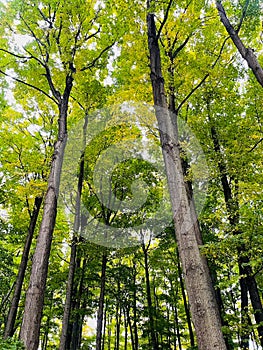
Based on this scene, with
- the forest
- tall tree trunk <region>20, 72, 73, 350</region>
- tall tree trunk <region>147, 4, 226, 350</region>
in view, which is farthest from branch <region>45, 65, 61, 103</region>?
tall tree trunk <region>147, 4, 226, 350</region>

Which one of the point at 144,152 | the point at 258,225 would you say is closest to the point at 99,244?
the point at 144,152

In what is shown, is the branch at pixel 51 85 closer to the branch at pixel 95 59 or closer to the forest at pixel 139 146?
the forest at pixel 139 146

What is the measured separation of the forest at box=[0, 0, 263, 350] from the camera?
5.34 meters

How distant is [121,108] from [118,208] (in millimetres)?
4695

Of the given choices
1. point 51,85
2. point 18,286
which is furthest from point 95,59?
point 18,286

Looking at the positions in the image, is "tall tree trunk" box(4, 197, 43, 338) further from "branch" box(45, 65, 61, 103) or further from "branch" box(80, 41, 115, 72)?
"branch" box(80, 41, 115, 72)

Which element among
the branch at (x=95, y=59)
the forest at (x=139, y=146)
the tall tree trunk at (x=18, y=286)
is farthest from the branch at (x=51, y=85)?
the tall tree trunk at (x=18, y=286)

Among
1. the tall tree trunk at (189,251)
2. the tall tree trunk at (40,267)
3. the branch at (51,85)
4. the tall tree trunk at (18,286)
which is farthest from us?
the tall tree trunk at (18,286)

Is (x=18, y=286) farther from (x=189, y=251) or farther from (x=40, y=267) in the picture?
(x=189, y=251)

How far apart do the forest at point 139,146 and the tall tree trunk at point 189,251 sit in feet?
0.06

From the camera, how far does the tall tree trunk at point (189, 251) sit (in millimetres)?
3303

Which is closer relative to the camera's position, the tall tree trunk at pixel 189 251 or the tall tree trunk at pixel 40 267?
the tall tree trunk at pixel 189 251

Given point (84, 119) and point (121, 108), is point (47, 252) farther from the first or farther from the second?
point (84, 119)

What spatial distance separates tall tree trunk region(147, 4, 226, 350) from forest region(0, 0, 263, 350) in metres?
0.02
